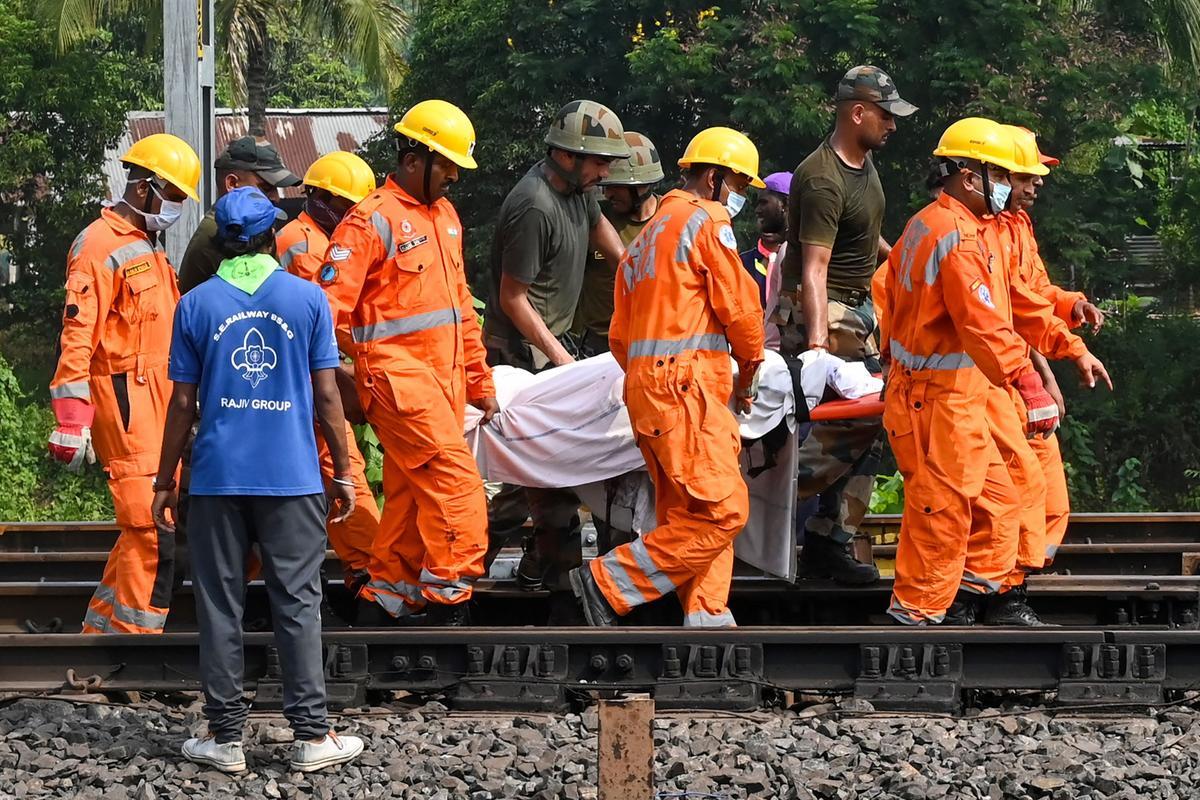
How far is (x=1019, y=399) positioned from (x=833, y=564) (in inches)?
47.6

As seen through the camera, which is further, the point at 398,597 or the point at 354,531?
the point at 354,531

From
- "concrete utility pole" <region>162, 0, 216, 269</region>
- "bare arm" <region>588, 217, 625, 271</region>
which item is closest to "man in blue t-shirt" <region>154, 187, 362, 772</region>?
"bare arm" <region>588, 217, 625, 271</region>

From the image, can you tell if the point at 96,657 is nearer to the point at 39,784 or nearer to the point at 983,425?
the point at 39,784

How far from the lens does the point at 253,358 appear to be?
19.1 ft

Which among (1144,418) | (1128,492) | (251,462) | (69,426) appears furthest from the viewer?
(1144,418)

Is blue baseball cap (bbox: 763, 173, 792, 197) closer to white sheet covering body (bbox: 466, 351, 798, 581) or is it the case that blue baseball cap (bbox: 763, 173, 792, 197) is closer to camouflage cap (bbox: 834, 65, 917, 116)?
camouflage cap (bbox: 834, 65, 917, 116)

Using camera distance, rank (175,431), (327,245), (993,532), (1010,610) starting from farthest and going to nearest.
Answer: (327,245) < (1010,610) < (993,532) < (175,431)

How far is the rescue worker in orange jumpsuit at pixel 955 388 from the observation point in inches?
278

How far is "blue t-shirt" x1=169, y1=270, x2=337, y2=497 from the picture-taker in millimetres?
5805

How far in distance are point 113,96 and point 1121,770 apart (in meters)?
19.4

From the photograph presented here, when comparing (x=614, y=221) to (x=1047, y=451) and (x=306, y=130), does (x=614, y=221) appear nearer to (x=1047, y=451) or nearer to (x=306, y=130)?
(x=1047, y=451)

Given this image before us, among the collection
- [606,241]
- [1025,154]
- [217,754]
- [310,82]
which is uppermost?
[310,82]

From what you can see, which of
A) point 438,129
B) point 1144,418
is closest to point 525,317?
point 438,129

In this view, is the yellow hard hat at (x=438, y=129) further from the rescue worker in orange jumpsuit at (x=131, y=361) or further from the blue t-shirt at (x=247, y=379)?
the blue t-shirt at (x=247, y=379)
